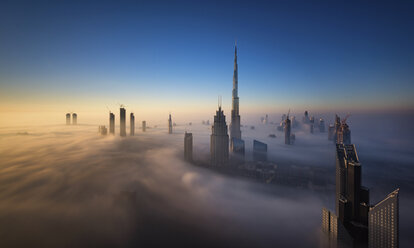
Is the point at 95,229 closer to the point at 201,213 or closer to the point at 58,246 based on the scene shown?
the point at 58,246

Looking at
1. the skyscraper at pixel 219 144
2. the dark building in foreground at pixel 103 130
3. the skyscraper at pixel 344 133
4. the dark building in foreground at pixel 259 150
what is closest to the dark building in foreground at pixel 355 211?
the skyscraper at pixel 219 144

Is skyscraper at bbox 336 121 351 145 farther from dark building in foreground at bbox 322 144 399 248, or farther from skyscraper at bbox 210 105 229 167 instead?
dark building in foreground at bbox 322 144 399 248

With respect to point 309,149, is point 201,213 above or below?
below

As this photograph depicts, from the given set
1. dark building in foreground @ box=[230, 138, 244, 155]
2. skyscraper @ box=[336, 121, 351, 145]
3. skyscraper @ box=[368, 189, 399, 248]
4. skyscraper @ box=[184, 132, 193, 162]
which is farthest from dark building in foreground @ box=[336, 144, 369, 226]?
skyscraper @ box=[336, 121, 351, 145]

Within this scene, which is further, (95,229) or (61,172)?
(61,172)

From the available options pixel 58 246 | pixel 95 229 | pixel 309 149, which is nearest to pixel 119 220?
pixel 95 229

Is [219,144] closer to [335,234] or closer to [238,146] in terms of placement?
[238,146]

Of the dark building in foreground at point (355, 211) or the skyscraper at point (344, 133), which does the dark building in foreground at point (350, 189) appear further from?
the skyscraper at point (344, 133)
